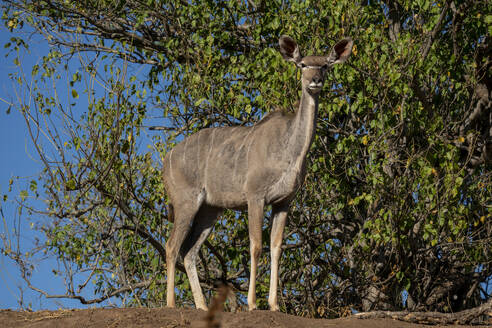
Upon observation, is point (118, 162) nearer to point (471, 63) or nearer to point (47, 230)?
point (47, 230)

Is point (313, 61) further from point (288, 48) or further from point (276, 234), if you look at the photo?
point (276, 234)

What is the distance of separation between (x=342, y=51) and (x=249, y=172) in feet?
6.43

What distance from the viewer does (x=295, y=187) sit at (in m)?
7.72

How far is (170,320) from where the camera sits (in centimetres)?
673

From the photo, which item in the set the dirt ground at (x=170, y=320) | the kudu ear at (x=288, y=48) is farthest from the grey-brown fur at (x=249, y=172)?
the dirt ground at (x=170, y=320)

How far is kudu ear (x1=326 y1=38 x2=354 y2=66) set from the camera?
26.8 ft

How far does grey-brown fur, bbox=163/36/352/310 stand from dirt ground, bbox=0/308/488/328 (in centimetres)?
81

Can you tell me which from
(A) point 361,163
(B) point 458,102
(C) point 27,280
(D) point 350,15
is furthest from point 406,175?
(C) point 27,280

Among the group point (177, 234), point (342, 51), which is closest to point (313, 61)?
point (342, 51)

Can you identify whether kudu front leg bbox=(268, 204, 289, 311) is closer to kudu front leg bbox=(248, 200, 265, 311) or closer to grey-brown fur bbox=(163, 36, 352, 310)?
grey-brown fur bbox=(163, 36, 352, 310)

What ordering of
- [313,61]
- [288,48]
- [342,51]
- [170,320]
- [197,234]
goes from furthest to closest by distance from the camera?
[197,234] < [342,51] < [288,48] < [313,61] < [170,320]

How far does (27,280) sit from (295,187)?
4798 millimetres

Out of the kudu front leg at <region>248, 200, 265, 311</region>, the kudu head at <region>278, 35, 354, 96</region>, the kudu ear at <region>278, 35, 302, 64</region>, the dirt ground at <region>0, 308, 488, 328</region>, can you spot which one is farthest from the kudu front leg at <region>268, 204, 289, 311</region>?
the kudu ear at <region>278, 35, 302, 64</region>

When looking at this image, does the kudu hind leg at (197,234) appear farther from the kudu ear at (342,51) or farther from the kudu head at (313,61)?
the kudu ear at (342,51)
